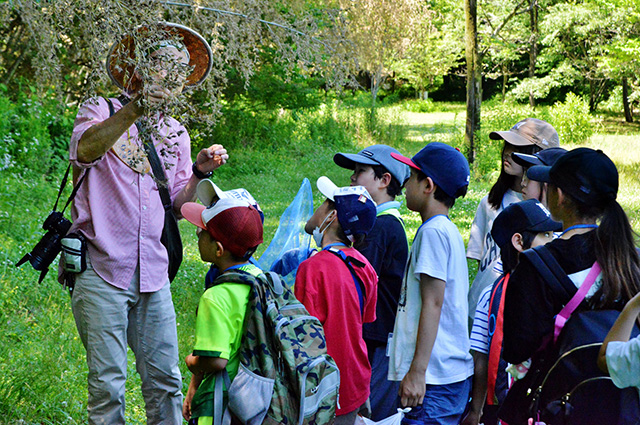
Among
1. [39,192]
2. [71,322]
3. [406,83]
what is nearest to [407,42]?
[406,83]

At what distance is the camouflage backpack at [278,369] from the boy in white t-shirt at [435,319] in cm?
66

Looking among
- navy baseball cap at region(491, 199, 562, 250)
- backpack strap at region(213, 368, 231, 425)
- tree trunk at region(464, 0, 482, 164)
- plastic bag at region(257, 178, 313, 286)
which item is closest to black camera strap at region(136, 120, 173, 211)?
plastic bag at region(257, 178, 313, 286)

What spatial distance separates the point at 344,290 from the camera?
305cm

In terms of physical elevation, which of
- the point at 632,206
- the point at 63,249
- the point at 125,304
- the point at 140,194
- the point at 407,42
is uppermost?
the point at 407,42

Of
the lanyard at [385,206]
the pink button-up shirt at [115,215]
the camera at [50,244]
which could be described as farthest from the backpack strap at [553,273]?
the camera at [50,244]

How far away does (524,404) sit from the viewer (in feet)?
7.89

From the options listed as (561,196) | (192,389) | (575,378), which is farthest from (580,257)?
(192,389)

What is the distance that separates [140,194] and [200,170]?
37 centimetres

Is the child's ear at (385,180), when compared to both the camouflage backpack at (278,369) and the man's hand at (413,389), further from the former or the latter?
the camouflage backpack at (278,369)

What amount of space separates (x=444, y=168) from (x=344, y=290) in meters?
0.90

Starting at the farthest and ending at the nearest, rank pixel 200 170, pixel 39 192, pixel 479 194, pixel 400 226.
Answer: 1. pixel 479 194
2. pixel 39 192
3. pixel 400 226
4. pixel 200 170

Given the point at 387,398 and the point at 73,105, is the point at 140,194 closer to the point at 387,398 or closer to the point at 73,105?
the point at 387,398

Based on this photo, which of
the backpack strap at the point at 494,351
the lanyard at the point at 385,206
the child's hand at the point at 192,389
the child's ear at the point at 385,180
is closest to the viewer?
the child's hand at the point at 192,389

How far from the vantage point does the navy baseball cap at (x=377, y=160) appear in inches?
161
